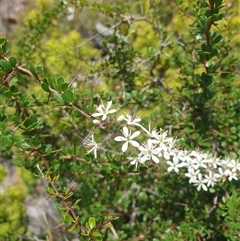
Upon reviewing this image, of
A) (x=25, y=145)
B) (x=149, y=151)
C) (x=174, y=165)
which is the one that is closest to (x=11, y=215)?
(x=25, y=145)

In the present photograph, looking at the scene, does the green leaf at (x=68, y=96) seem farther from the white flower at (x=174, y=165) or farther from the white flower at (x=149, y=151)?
the white flower at (x=174, y=165)

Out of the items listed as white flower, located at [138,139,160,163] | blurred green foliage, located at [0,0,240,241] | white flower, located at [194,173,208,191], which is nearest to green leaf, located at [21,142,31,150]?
blurred green foliage, located at [0,0,240,241]

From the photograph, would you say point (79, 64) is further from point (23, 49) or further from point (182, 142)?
point (182, 142)

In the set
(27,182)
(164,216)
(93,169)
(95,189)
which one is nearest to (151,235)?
(164,216)

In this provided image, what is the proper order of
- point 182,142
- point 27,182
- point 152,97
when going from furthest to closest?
point 27,182 < point 152,97 < point 182,142

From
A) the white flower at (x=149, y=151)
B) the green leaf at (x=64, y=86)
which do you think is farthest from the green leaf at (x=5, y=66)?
the white flower at (x=149, y=151)

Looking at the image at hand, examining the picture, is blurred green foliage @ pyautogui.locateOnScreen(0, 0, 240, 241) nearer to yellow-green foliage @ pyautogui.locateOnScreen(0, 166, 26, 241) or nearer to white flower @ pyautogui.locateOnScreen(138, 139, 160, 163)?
white flower @ pyautogui.locateOnScreen(138, 139, 160, 163)

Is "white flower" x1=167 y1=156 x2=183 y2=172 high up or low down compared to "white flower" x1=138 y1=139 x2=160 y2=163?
down

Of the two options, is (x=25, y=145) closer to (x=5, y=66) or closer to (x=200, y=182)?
(x=5, y=66)
